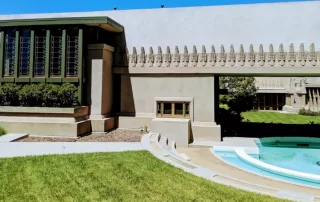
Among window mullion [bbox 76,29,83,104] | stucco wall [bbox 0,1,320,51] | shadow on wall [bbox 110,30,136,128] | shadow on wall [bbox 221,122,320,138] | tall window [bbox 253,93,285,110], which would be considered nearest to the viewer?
window mullion [bbox 76,29,83,104]

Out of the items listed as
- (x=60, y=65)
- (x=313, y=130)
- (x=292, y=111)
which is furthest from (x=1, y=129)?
(x=292, y=111)

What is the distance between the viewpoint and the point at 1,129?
46.6 ft

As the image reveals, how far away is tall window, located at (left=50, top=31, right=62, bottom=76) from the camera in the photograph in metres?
16.0

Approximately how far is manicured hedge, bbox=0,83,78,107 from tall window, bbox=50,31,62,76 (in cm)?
117

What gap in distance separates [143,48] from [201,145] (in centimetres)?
783

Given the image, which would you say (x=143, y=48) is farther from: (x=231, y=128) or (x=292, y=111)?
(x=292, y=111)

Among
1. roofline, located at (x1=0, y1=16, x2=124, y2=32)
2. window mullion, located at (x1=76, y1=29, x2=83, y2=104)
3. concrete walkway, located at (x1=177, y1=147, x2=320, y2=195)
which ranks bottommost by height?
concrete walkway, located at (x1=177, y1=147, x2=320, y2=195)

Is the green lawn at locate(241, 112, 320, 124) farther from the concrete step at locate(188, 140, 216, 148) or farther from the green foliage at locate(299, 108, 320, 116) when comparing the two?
the concrete step at locate(188, 140, 216, 148)

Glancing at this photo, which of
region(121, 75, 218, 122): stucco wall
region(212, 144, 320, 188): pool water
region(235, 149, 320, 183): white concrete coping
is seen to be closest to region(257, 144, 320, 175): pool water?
region(212, 144, 320, 188): pool water

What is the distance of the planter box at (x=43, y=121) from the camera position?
46.5ft

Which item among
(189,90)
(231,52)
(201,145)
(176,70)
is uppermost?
(231,52)

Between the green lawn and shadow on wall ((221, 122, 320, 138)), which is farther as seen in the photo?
the green lawn

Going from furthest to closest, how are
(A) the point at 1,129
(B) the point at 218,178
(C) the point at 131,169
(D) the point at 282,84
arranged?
(D) the point at 282,84, (A) the point at 1,129, (C) the point at 131,169, (B) the point at 218,178

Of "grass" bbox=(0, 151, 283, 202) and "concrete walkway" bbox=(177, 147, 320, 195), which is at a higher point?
"grass" bbox=(0, 151, 283, 202)
